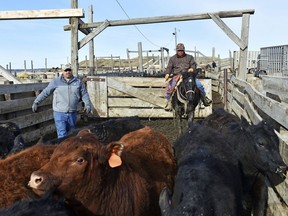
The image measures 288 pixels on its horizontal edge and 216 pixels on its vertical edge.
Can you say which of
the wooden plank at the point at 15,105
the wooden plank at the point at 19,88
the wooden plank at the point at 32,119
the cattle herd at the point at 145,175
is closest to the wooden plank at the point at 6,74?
the wooden plank at the point at 19,88

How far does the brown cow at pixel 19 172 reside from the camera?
315 centimetres

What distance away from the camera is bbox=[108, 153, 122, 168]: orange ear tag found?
3.24 meters

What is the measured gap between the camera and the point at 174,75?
1077 centimetres

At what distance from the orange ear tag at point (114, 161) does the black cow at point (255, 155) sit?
1857 mm

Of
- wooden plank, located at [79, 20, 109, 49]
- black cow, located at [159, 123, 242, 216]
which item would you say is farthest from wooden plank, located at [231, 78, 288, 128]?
wooden plank, located at [79, 20, 109, 49]

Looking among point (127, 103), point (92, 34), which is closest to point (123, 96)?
point (127, 103)

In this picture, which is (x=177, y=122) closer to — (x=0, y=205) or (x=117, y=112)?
(x=117, y=112)

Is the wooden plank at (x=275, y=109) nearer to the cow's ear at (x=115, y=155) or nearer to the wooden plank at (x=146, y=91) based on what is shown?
the cow's ear at (x=115, y=155)

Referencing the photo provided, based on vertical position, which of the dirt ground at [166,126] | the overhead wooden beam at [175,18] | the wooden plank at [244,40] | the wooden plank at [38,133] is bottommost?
the dirt ground at [166,126]

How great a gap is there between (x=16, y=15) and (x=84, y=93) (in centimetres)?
332

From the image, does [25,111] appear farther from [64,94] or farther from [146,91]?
[146,91]

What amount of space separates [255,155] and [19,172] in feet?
9.26

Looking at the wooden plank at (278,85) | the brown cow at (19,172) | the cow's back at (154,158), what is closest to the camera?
the brown cow at (19,172)

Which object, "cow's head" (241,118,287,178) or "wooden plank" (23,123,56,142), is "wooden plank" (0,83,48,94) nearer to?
"wooden plank" (23,123,56,142)
